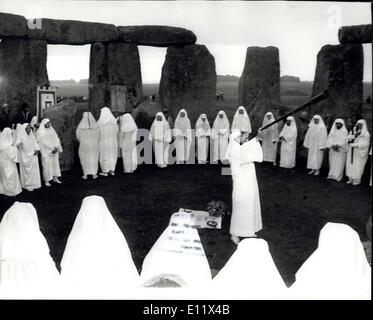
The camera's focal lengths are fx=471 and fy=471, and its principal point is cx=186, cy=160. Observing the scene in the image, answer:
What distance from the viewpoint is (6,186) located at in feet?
32.2

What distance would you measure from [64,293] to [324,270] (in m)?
2.34

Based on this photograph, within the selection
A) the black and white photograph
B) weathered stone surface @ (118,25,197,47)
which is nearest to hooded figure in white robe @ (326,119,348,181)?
the black and white photograph

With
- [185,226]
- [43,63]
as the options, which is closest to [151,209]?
[185,226]

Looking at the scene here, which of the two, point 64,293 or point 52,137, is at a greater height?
point 52,137

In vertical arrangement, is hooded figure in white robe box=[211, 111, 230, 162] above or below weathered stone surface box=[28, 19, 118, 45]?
below

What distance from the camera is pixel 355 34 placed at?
45.4 ft

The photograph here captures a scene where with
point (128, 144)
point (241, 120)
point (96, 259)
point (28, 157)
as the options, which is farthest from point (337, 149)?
point (96, 259)

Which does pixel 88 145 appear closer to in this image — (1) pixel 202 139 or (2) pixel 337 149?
(1) pixel 202 139

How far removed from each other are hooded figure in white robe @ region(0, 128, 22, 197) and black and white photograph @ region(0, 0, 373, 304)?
30mm

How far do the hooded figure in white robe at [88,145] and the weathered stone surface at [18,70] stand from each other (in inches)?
118

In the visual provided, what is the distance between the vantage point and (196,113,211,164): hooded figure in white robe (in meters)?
14.0

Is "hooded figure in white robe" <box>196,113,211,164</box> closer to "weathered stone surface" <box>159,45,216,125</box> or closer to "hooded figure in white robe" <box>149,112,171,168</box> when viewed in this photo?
"hooded figure in white robe" <box>149,112,171,168</box>

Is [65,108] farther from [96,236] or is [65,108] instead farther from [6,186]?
[96,236]

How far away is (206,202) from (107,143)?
370 centimetres
